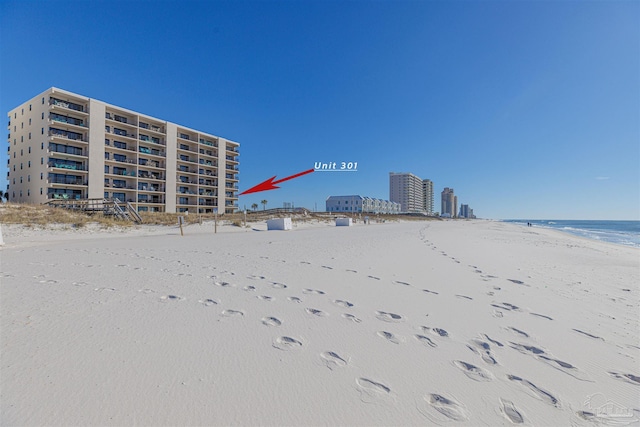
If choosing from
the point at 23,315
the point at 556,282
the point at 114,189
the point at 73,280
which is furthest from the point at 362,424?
the point at 114,189

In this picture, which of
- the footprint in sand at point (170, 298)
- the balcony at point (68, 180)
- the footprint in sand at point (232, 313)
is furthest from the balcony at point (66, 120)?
the footprint in sand at point (232, 313)

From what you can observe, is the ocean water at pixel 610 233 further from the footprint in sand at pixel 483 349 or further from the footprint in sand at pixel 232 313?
the footprint in sand at pixel 232 313

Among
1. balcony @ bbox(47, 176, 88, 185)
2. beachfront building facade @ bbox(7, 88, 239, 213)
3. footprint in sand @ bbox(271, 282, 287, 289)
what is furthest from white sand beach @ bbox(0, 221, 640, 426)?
beachfront building facade @ bbox(7, 88, 239, 213)

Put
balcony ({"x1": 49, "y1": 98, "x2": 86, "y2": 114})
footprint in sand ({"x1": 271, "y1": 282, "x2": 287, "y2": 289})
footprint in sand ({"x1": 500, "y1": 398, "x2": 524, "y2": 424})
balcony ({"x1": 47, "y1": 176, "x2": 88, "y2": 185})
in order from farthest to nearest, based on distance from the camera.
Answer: balcony ({"x1": 49, "y1": 98, "x2": 86, "y2": 114}) → balcony ({"x1": 47, "y1": 176, "x2": 88, "y2": 185}) → footprint in sand ({"x1": 271, "y1": 282, "x2": 287, "y2": 289}) → footprint in sand ({"x1": 500, "y1": 398, "x2": 524, "y2": 424})

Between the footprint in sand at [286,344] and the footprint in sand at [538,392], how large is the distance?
65.7 inches

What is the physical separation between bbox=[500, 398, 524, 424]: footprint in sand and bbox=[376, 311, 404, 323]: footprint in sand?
4.30 feet

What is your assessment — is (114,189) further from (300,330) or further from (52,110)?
(300,330)

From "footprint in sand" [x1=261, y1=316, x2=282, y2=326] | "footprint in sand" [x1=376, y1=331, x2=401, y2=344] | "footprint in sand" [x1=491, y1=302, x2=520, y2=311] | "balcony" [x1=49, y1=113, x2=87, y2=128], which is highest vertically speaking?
"balcony" [x1=49, y1=113, x2=87, y2=128]

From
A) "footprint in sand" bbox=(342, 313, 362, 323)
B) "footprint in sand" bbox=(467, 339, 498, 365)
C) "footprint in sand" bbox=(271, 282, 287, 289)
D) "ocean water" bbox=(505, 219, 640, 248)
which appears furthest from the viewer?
"ocean water" bbox=(505, 219, 640, 248)

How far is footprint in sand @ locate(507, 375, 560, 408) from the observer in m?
1.77

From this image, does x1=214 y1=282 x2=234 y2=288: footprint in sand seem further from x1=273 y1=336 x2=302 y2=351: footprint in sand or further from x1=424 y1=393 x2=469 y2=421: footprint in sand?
x1=424 y1=393 x2=469 y2=421: footprint in sand

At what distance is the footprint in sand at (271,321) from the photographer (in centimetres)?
282

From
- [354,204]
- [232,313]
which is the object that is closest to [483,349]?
[232,313]

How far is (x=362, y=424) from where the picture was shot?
5.08 feet
